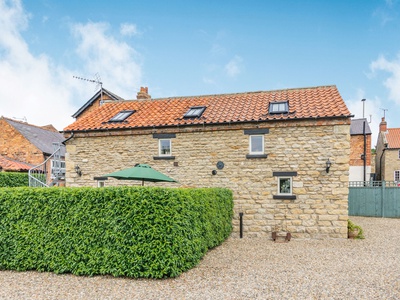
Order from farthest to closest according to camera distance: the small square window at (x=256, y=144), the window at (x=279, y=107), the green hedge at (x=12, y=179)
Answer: the green hedge at (x=12, y=179)
the window at (x=279, y=107)
the small square window at (x=256, y=144)

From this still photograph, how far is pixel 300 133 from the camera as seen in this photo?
35.6ft

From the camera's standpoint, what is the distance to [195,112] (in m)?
12.9

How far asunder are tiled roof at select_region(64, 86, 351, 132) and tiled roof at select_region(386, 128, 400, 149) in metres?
22.7

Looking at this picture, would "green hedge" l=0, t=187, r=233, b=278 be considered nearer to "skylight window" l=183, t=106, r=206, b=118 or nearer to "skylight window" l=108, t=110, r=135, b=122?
"skylight window" l=183, t=106, r=206, b=118

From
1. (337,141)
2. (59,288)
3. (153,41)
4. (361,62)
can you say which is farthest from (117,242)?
(361,62)

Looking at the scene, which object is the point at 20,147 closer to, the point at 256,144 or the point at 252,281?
the point at 256,144

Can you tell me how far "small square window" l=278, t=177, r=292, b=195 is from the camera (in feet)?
35.8

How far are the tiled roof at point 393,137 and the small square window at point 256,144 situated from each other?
26799 mm

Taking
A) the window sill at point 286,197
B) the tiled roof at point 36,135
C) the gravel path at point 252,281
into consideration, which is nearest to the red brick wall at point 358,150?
the window sill at point 286,197

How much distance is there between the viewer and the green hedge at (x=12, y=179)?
54.7 ft

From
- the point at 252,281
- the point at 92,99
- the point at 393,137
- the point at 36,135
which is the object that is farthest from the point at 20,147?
the point at 393,137

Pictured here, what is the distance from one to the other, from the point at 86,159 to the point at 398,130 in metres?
35.2

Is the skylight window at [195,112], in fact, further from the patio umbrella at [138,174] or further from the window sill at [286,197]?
the window sill at [286,197]

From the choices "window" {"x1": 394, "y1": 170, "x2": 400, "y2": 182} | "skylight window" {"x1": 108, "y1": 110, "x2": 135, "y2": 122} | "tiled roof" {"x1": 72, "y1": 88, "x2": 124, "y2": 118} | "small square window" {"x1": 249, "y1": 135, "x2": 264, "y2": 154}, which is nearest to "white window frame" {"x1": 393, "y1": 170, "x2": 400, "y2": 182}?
"window" {"x1": 394, "y1": 170, "x2": 400, "y2": 182}
